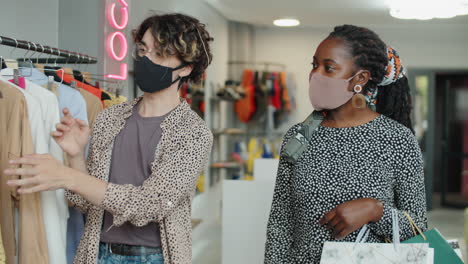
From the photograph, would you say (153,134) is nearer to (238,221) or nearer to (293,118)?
(238,221)

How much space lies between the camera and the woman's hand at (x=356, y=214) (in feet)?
4.81

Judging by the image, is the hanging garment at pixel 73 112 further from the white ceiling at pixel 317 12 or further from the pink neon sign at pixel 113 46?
the white ceiling at pixel 317 12

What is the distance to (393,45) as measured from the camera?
27.6 feet

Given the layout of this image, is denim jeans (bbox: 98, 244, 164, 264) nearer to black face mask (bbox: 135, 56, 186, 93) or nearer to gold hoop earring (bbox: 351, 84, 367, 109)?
black face mask (bbox: 135, 56, 186, 93)

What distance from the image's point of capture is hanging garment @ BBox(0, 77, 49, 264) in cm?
179

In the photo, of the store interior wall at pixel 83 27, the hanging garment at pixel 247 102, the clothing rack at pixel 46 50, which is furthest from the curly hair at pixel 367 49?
the hanging garment at pixel 247 102

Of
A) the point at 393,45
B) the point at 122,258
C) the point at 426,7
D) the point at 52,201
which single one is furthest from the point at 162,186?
the point at 393,45

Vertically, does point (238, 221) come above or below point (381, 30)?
below

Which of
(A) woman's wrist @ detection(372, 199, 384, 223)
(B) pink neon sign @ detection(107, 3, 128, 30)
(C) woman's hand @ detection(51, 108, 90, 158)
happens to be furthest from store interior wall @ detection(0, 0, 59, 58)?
(A) woman's wrist @ detection(372, 199, 384, 223)

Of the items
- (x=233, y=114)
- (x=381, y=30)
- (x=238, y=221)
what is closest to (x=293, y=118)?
(x=233, y=114)

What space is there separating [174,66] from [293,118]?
23.3 feet

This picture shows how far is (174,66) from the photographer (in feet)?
5.12

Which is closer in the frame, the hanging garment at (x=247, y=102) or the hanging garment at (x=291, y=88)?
the hanging garment at (x=247, y=102)

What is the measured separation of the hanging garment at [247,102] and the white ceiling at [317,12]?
790 mm
